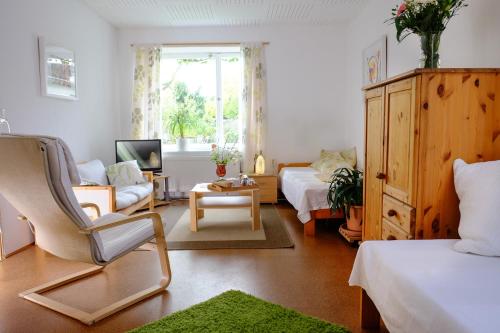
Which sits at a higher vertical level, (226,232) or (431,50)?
(431,50)

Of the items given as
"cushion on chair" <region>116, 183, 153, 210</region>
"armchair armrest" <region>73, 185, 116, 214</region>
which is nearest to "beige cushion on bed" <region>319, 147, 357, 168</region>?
"cushion on chair" <region>116, 183, 153, 210</region>

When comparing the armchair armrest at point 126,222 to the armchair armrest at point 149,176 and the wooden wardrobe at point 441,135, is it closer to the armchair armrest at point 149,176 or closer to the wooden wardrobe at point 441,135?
the wooden wardrobe at point 441,135

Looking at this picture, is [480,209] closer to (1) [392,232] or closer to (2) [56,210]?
(1) [392,232]

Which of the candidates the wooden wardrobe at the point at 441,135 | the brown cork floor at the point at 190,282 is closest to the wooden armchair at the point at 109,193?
the brown cork floor at the point at 190,282

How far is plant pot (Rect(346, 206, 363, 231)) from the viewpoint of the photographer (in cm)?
337

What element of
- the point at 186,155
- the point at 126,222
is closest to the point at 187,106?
the point at 186,155

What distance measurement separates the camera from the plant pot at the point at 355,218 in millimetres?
3373

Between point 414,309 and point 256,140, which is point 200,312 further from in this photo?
point 256,140

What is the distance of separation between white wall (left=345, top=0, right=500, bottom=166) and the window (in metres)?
1.73

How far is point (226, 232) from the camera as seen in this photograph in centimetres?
388

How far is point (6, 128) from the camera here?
320 cm

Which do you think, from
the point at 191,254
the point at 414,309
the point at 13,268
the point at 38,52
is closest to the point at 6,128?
the point at 38,52

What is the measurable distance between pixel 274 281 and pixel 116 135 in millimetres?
→ 4075

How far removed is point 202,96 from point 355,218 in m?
3.42
